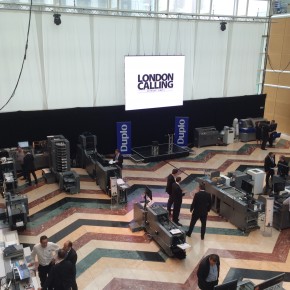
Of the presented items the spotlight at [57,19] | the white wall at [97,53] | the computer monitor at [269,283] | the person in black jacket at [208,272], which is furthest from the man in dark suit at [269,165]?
the spotlight at [57,19]

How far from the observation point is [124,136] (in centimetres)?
1205

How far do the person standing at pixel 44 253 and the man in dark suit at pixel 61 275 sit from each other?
20.0 inches

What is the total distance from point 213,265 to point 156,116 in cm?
857

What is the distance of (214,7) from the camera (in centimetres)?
1311

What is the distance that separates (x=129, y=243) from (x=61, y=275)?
2550 mm

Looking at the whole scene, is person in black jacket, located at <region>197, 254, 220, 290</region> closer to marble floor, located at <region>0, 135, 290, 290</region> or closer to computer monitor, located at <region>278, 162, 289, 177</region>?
marble floor, located at <region>0, 135, 290, 290</region>

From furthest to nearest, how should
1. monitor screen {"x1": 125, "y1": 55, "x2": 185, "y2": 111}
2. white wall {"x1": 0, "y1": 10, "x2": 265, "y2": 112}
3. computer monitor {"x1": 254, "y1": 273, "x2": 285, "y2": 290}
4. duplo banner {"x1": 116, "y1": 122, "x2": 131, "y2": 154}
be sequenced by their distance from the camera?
1. duplo banner {"x1": 116, "y1": 122, "x2": 131, "y2": 154}
2. monitor screen {"x1": 125, "y1": 55, "x2": 185, "y2": 111}
3. white wall {"x1": 0, "y1": 10, "x2": 265, "y2": 112}
4. computer monitor {"x1": 254, "y1": 273, "x2": 285, "y2": 290}

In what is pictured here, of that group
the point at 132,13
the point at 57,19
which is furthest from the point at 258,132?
the point at 57,19

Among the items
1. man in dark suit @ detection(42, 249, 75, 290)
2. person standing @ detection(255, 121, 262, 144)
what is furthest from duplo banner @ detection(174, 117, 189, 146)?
man in dark suit @ detection(42, 249, 75, 290)

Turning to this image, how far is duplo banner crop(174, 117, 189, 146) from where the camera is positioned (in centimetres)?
1291

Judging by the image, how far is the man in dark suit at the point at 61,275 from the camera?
4.72 metres

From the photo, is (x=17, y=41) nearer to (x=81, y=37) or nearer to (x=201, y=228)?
(x=81, y=37)

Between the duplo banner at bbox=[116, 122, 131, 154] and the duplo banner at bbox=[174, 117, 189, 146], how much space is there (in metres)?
1.94

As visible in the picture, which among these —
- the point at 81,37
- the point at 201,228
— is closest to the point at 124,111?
the point at 81,37
